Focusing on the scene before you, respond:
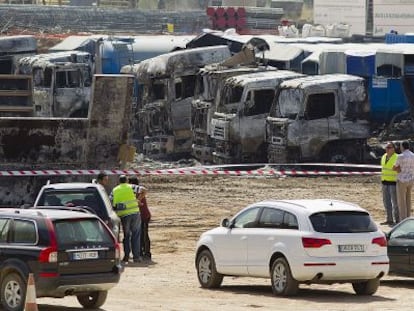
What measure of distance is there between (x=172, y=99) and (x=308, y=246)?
25366 millimetres

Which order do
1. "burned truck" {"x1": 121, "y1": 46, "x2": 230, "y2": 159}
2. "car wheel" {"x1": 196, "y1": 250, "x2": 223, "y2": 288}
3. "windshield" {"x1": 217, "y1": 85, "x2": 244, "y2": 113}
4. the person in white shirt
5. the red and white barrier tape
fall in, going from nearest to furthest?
"car wheel" {"x1": 196, "y1": 250, "x2": 223, "y2": 288} < the person in white shirt < the red and white barrier tape < "windshield" {"x1": 217, "y1": 85, "x2": 244, "y2": 113} < "burned truck" {"x1": 121, "y1": 46, "x2": 230, "y2": 159}

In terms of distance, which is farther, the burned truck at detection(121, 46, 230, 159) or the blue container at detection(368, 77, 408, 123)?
the burned truck at detection(121, 46, 230, 159)

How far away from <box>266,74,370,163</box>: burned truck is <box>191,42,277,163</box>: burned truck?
371cm

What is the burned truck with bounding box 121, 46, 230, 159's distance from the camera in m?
43.3

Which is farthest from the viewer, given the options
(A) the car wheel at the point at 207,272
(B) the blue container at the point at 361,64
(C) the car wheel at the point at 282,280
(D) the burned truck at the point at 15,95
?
(B) the blue container at the point at 361,64

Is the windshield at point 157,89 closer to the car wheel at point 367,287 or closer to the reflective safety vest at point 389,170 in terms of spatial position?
the reflective safety vest at point 389,170

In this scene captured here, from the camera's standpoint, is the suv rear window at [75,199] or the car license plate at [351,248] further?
the suv rear window at [75,199]

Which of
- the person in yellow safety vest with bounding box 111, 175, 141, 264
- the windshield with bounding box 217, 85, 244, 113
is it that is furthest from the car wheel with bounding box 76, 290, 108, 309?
the windshield with bounding box 217, 85, 244, 113

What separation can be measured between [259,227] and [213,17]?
68.6 m

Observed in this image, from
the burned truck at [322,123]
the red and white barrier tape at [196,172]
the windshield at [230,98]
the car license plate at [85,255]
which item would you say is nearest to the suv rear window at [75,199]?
the car license plate at [85,255]

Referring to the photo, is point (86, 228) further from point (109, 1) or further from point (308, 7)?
point (308, 7)

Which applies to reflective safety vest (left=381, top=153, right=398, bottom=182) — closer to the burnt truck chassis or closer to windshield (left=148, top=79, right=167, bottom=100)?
the burnt truck chassis

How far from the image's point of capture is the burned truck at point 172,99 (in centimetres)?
4334

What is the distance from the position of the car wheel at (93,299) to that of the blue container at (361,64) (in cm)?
2446
